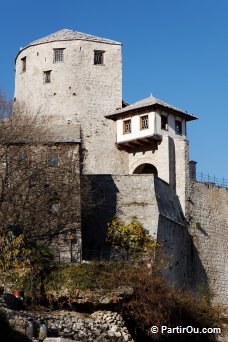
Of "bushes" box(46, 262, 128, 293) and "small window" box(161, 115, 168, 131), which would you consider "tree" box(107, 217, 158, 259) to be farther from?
"small window" box(161, 115, 168, 131)

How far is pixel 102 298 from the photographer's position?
2986cm

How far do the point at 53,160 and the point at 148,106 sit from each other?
9.50 metres

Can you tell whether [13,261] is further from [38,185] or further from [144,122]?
[144,122]

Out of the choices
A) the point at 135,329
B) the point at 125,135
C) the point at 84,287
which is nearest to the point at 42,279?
the point at 84,287

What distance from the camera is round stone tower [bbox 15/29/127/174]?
47.2 meters

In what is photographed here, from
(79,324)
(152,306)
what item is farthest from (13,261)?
(152,306)

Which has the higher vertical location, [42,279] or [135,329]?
[42,279]

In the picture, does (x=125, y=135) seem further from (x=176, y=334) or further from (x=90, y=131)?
(x=176, y=334)

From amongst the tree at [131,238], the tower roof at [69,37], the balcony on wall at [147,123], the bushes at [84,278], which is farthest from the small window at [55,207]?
the tower roof at [69,37]

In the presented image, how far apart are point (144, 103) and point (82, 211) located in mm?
10403

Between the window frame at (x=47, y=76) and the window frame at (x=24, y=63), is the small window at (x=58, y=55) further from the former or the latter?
the window frame at (x=24, y=63)

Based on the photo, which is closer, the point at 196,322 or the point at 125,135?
the point at 196,322

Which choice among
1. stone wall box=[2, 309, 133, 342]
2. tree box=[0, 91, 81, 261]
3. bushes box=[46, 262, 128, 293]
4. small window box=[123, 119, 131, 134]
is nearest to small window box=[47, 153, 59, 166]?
tree box=[0, 91, 81, 261]

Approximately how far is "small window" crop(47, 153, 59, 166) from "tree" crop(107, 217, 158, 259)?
177 inches
